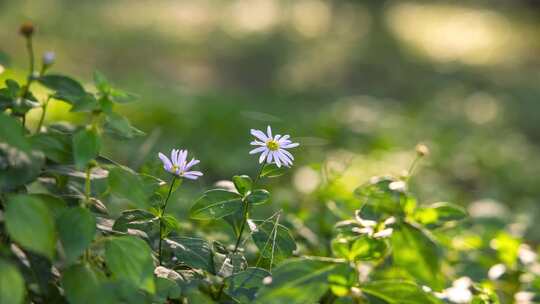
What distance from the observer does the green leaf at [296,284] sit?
0.92 m

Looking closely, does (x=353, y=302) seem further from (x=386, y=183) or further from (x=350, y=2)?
(x=350, y=2)

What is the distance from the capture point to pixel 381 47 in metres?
Answer: 8.09

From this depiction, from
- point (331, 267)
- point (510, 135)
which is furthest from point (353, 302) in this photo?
point (510, 135)

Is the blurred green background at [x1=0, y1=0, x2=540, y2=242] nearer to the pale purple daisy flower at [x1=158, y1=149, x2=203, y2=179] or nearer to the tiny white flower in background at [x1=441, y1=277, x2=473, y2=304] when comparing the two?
the pale purple daisy flower at [x1=158, y1=149, x2=203, y2=179]

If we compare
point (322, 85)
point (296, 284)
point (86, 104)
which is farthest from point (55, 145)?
point (322, 85)

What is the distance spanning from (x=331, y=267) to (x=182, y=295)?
0.23 m

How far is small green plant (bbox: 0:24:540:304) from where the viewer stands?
2.90 feet

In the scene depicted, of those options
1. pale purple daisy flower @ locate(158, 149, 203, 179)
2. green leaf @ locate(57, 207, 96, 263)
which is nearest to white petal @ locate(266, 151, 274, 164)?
pale purple daisy flower @ locate(158, 149, 203, 179)

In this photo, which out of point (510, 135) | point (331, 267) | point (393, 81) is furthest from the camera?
point (393, 81)

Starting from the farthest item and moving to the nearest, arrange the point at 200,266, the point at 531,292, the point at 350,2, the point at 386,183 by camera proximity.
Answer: the point at 350,2 → the point at 531,292 → the point at 386,183 → the point at 200,266

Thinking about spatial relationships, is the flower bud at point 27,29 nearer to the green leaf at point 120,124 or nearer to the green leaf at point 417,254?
the green leaf at point 120,124

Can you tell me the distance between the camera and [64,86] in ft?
3.31

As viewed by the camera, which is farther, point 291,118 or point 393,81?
point 393,81

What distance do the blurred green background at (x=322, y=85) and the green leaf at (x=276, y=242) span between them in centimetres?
38
